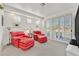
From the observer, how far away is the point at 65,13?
4520 millimetres

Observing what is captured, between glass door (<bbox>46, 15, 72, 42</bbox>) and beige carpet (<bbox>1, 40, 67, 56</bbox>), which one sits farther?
glass door (<bbox>46, 15, 72, 42</bbox>)

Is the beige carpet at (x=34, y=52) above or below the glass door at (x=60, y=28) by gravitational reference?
below

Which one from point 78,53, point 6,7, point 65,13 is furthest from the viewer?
point 65,13

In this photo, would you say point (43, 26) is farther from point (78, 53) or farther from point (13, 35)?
point (78, 53)

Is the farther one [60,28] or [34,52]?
[60,28]

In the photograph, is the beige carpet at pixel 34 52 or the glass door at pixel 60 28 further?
the glass door at pixel 60 28

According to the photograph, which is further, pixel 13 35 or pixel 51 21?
pixel 51 21

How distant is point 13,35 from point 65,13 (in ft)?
11.5

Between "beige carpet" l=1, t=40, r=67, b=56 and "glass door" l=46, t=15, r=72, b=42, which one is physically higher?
"glass door" l=46, t=15, r=72, b=42

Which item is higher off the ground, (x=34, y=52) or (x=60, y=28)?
(x=60, y=28)

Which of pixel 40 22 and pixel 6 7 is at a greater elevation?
pixel 6 7

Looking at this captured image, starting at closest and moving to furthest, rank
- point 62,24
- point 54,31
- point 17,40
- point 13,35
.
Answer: point 17,40, point 13,35, point 62,24, point 54,31

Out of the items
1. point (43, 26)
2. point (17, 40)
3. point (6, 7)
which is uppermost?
point (6, 7)

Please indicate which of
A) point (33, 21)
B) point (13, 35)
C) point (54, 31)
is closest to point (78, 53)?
point (13, 35)
